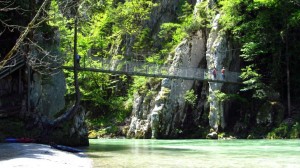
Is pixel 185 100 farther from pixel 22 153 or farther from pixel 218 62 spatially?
pixel 22 153

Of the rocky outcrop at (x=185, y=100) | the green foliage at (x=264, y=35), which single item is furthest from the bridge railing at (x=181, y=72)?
the green foliage at (x=264, y=35)

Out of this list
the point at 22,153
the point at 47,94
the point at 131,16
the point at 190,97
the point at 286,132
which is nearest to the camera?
the point at 22,153

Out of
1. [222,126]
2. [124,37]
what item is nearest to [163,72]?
[222,126]

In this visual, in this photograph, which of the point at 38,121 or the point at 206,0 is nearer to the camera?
the point at 38,121

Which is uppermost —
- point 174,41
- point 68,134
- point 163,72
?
point 174,41

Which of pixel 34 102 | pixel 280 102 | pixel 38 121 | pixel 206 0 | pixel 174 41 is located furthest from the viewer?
pixel 174 41

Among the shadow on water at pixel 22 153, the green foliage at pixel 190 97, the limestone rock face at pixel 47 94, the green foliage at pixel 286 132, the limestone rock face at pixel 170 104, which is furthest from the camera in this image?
the green foliage at pixel 190 97

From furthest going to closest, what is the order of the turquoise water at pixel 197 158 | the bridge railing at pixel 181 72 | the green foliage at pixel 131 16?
the green foliage at pixel 131 16 < the bridge railing at pixel 181 72 < the turquoise water at pixel 197 158

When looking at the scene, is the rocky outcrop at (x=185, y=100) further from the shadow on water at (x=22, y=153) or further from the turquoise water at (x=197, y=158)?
the shadow on water at (x=22, y=153)

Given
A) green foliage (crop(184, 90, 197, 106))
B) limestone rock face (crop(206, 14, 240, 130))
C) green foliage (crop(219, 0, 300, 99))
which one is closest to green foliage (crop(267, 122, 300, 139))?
green foliage (crop(219, 0, 300, 99))

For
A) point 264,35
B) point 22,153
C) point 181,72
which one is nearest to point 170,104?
point 181,72

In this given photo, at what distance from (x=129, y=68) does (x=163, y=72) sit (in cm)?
309

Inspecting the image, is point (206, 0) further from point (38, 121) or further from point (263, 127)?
point (38, 121)

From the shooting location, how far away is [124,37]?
41.3m
